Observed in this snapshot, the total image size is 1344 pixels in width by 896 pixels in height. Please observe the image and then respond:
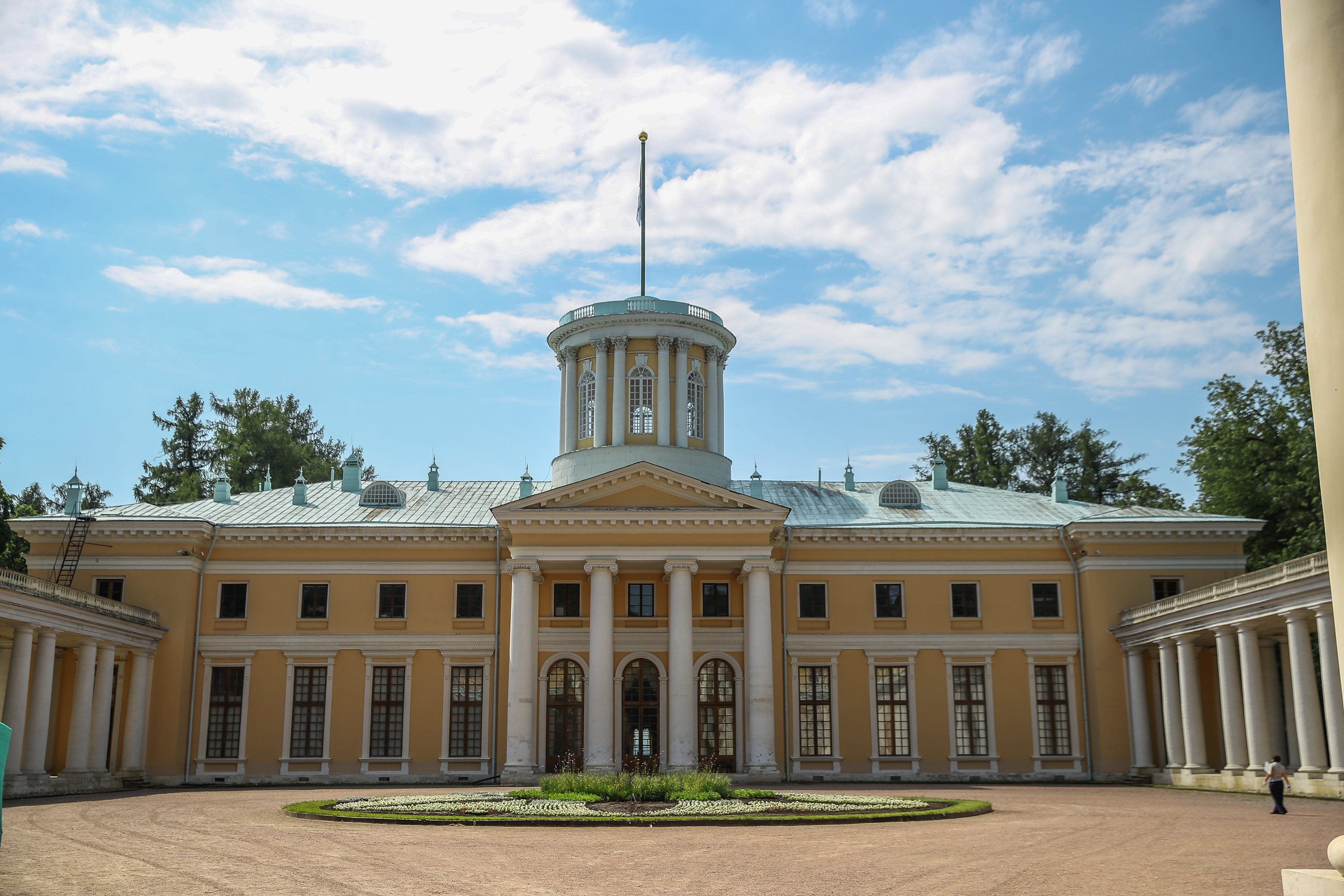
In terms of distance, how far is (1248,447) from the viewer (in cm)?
4656

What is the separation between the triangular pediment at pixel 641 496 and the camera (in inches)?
1516

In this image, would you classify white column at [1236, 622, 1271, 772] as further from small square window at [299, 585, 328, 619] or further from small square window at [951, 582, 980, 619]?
small square window at [299, 585, 328, 619]

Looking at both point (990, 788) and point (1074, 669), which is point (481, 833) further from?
point (1074, 669)

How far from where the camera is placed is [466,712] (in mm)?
40875

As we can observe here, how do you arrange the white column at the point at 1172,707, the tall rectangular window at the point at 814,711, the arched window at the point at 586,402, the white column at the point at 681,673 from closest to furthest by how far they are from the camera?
1. the white column at the point at 681,673
2. the white column at the point at 1172,707
3. the tall rectangular window at the point at 814,711
4. the arched window at the point at 586,402

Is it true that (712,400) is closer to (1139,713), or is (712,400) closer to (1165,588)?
(1165,588)

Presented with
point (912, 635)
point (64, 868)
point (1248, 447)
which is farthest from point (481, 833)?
point (1248, 447)

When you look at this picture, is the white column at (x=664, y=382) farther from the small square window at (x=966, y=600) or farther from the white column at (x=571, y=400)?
the small square window at (x=966, y=600)

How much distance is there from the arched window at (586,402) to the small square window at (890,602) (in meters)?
13.3

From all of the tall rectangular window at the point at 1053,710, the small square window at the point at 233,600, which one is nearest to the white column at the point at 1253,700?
the tall rectangular window at the point at 1053,710

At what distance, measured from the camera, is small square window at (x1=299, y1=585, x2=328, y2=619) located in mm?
41438

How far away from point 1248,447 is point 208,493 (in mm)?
54002

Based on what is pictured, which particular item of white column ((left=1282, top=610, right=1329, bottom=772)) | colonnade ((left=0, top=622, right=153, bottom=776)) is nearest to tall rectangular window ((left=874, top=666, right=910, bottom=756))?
white column ((left=1282, top=610, right=1329, bottom=772))

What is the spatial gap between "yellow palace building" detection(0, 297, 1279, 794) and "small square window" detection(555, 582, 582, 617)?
9 cm
